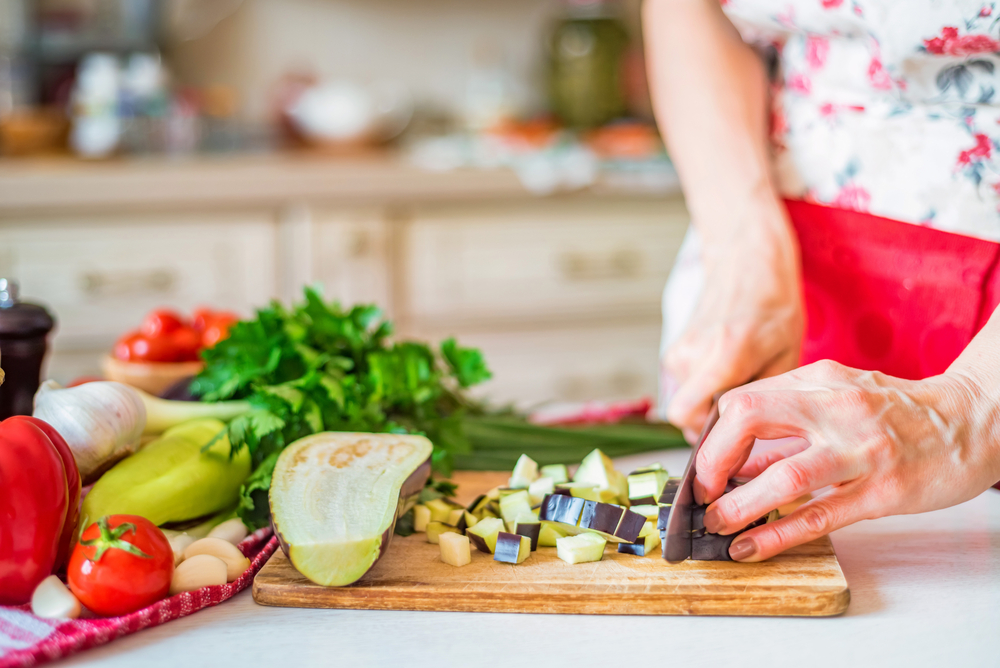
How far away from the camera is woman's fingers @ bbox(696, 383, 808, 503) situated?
2.04 ft

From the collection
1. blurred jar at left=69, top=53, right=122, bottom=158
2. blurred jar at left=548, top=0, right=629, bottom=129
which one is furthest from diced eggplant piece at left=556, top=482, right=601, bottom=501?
blurred jar at left=548, top=0, right=629, bottom=129

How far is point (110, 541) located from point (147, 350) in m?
0.48

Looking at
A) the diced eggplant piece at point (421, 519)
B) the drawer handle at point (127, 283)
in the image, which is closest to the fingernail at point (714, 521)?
the diced eggplant piece at point (421, 519)

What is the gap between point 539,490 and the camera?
2.51ft

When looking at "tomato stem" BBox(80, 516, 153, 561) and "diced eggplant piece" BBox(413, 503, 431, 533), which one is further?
"diced eggplant piece" BBox(413, 503, 431, 533)

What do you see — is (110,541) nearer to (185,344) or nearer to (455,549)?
(455,549)

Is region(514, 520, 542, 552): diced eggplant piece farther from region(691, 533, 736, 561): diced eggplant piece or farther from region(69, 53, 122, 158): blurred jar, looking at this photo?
region(69, 53, 122, 158): blurred jar

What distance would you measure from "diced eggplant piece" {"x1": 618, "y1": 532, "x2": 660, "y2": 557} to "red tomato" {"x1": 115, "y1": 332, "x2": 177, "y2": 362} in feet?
1.91

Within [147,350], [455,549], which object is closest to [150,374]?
[147,350]

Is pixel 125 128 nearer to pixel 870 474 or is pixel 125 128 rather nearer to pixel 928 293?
pixel 928 293

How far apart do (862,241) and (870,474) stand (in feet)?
1.37

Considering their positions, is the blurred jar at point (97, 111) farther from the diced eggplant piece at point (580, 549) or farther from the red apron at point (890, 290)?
the diced eggplant piece at point (580, 549)

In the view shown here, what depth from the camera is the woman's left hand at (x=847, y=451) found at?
0.62 metres

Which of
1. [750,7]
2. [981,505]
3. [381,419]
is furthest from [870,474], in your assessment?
[750,7]
